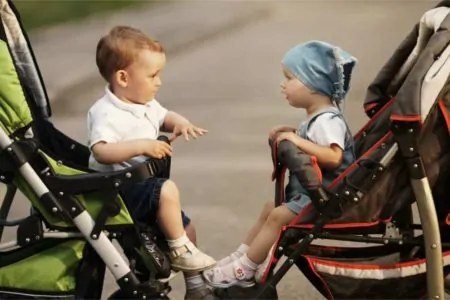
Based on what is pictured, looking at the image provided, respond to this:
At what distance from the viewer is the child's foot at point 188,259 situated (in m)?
3.58

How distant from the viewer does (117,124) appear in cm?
352

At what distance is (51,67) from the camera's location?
10.9m

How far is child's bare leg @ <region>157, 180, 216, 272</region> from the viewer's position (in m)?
3.49

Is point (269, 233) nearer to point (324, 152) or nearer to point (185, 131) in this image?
point (324, 152)

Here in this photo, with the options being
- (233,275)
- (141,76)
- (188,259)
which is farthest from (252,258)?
(141,76)

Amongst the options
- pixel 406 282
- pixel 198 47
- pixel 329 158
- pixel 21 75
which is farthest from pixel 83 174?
pixel 198 47

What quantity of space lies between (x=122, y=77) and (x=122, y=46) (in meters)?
0.12

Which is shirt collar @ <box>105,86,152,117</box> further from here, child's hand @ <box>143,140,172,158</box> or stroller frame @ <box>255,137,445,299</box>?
stroller frame @ <box>255,137,445,299</box>

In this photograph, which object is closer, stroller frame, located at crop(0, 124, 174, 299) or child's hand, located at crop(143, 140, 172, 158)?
stroller frame, located at crop(0, 124, 174, 299)

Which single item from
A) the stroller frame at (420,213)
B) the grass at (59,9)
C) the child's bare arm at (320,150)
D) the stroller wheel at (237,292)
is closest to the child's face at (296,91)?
the child's bare arm at (320,150)

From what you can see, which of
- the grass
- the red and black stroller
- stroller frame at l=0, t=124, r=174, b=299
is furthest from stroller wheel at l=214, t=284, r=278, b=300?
the grass

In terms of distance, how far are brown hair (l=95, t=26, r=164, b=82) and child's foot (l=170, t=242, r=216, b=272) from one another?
753 mm

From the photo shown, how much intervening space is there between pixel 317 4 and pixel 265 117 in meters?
9.10

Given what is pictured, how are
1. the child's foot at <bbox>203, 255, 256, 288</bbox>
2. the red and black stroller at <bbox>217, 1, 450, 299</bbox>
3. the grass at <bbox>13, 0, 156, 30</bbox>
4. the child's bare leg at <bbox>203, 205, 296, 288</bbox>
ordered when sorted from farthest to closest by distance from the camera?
the grass at <bbox>13, 0, 156, 30</bbox>
the child's foot at <bbox>203, 255, 256, 288</bbox>
the child's bare leg at <bbox>203, 205, 296, 288</bbox>
the red and black stroller at <bbox>217, 1, 450, 299</bbox>
